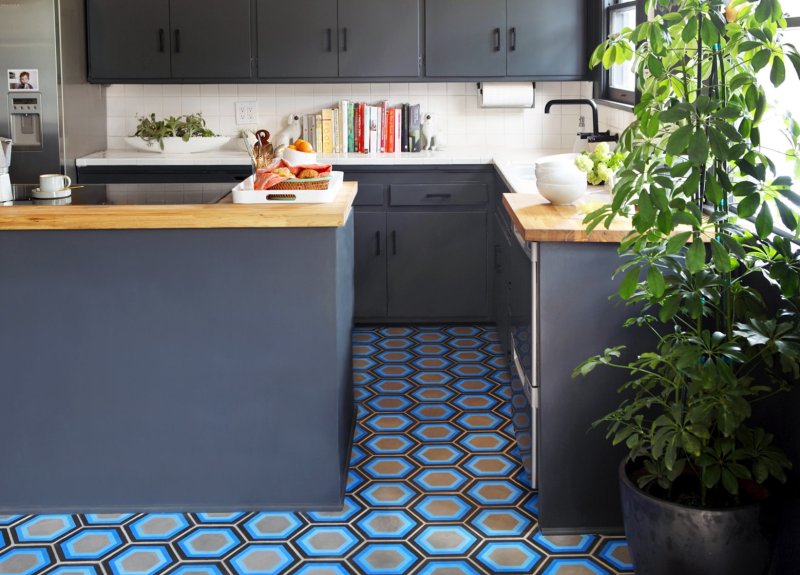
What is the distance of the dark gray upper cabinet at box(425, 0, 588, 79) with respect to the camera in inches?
214

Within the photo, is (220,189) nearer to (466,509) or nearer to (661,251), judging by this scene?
(466,509)

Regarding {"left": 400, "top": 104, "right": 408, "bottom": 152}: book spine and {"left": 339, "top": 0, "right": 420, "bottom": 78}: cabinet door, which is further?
{"left": 400, "top": 104, "right": 408, "bottom": 152}: book spine

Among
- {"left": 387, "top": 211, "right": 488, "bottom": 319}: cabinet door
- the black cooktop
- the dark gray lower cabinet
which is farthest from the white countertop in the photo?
the black cooktop

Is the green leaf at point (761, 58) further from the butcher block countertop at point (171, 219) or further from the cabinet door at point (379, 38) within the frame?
the cabinet door at point (379, 38)

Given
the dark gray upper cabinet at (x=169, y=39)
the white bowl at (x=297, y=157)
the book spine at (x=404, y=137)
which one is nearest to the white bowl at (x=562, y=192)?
the white bowl at (x=297, y=157)

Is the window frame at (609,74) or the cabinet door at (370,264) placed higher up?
the window frame at (609,74)

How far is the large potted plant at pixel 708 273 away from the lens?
209cm

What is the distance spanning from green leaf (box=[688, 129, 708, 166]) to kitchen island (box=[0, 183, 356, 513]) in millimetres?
1204

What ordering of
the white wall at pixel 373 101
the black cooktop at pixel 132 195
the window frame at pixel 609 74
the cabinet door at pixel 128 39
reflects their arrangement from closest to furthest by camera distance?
the black cooktop at pixel 132 195, the window frame at pixel 609 74, the cabinet door at pixel 128 39, the white wall at pixel 373 101

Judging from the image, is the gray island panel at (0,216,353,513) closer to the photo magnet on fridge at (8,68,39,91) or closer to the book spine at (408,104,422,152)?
the photo magnet on fridge at (8,68,39,91)

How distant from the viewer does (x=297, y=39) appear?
5.45 metres

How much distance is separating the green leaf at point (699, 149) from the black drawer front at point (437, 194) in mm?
3239

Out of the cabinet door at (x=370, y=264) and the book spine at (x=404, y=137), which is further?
the book spine at (x=404, y=137)

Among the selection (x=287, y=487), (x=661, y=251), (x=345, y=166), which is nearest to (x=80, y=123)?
(x=345, y=166)
